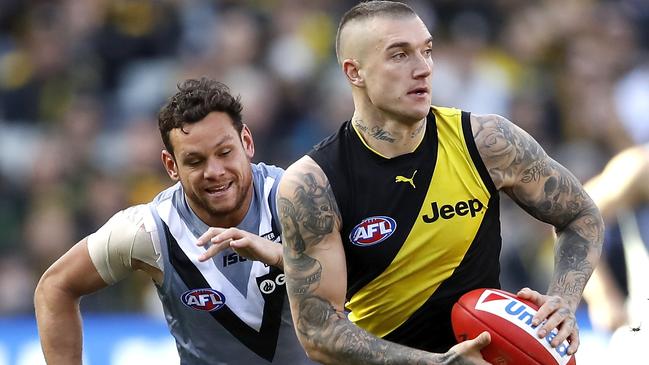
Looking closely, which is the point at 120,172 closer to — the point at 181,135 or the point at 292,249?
the point at 181,135

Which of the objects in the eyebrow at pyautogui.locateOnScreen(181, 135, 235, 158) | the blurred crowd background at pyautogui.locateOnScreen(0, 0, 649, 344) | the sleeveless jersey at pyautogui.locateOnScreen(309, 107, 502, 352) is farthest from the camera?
the blurred crowd background at pyautogui.locateOnScreen(0, 0, 649, 344)

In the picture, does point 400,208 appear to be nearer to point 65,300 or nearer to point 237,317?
point 237,317

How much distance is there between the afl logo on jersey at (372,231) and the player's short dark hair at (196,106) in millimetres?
988

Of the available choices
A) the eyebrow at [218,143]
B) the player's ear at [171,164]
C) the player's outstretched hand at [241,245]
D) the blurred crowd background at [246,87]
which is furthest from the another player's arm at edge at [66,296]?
the blurred crowd background at [246,87]

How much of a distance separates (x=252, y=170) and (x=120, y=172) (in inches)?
214

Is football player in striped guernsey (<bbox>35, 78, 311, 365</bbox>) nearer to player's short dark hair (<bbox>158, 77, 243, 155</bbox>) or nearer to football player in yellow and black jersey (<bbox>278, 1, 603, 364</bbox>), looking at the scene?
player's short dark hair (<bbox>158, 77, 243, 155</bbox>)

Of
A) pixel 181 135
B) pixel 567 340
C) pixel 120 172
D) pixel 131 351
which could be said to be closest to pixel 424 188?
pixel 567 340

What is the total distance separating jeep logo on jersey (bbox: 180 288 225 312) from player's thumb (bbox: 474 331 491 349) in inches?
62.4

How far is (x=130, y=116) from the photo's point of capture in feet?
40.0

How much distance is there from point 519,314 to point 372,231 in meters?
0.72

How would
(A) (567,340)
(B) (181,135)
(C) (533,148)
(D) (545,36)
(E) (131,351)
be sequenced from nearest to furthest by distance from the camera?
(A) (567,340) < (C) (533,148) < (B) (181,135) < (E) (131,351) < (D) (545,36)

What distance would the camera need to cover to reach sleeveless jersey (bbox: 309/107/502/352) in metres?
5.48

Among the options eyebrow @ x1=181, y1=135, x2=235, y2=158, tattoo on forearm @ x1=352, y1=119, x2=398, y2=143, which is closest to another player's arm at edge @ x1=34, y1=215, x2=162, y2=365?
eyebrow @ x1=181, y1=135, x2=235, y2=158

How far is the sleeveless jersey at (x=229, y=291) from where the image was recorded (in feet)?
20.4
